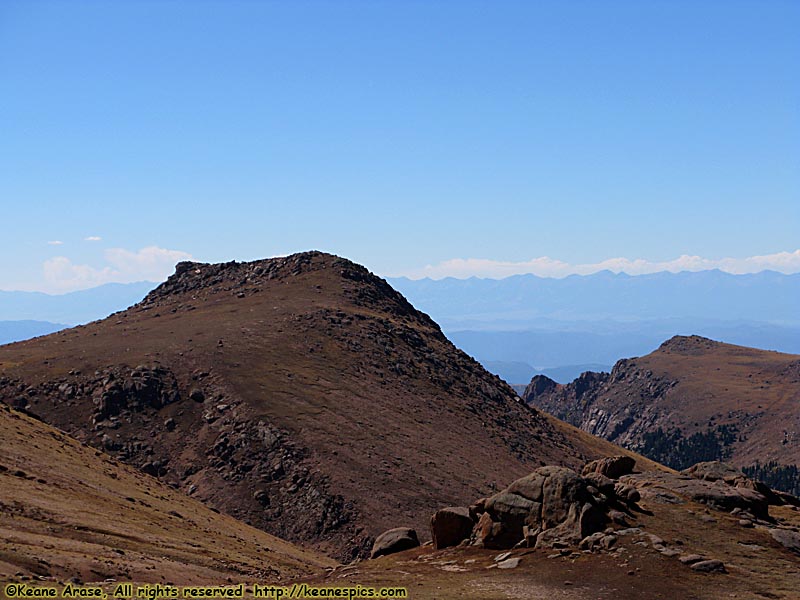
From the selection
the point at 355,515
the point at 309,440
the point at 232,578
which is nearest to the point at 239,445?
the point at 309,440

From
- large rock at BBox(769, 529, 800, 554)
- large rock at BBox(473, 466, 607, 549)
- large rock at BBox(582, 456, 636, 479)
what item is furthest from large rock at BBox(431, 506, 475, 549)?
large rock at BBox(769, 529, 800, 554)

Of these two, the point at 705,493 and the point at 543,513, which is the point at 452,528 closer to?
the point at 543,513

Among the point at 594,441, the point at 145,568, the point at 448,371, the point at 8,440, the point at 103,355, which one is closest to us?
the point at 145,568

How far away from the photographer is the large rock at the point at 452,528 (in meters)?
45.6

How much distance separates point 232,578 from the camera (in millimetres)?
43250

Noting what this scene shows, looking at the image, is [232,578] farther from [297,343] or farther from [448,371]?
[448,371]

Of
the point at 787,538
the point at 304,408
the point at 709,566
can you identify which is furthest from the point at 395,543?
the point at 304,408

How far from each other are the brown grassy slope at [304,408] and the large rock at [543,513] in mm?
35660

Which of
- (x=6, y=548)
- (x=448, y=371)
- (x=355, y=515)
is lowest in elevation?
(x=355, y=515)

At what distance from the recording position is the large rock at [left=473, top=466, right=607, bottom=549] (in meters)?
41.9

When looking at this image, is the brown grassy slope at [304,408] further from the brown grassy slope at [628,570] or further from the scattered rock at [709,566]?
the scattered rock at [709,566]

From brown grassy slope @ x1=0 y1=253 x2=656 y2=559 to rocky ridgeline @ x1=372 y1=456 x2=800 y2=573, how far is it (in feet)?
110

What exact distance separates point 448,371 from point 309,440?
37825mm

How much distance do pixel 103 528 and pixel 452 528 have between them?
65.8 feet
